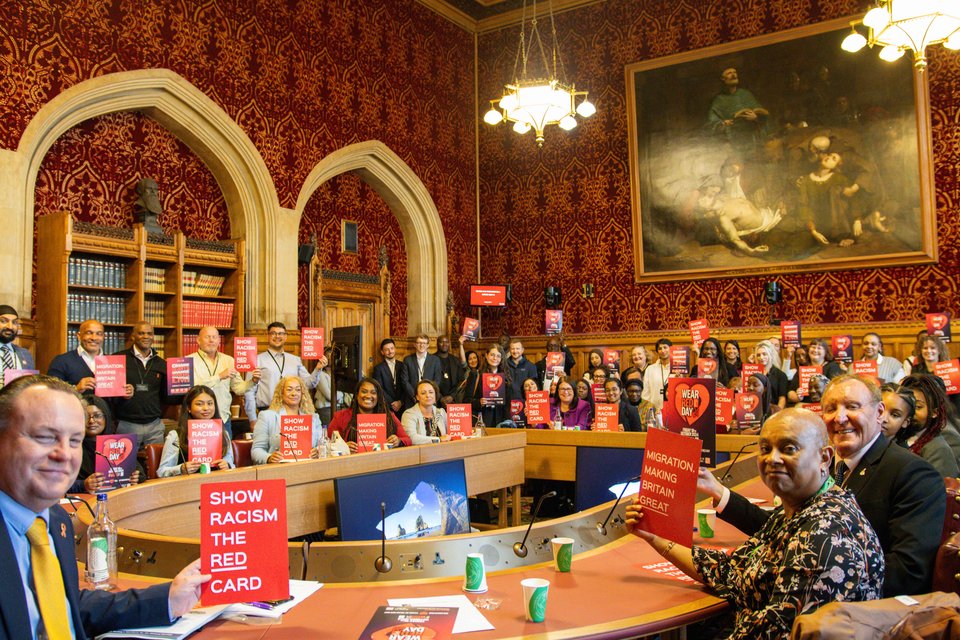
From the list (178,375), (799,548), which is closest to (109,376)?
(178,375)

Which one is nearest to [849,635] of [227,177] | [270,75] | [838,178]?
[227,177]

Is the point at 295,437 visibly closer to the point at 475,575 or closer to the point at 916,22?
the point at 475,575

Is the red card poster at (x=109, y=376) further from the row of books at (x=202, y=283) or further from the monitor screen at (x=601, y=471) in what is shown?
the monitor screen at (x=601, y=471)

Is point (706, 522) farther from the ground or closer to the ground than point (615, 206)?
closer to the ground

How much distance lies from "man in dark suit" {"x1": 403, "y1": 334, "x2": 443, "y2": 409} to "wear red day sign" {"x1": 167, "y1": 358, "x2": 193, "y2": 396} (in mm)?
3005

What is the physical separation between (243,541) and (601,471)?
2.97m

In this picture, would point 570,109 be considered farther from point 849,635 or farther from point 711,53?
point 849,635

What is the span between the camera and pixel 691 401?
10.8 ft

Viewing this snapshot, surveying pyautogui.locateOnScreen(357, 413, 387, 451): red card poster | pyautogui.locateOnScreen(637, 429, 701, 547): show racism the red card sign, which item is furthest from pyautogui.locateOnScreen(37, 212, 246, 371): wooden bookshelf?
pyautogui.locateOnScreen(637, 429, 701, 547): show racism the red card sign

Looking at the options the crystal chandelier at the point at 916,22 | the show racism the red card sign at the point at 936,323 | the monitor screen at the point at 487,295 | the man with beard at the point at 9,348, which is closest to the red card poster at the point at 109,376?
the man with beard at the point at 9,348

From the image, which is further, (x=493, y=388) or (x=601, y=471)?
(x=493, y=388)

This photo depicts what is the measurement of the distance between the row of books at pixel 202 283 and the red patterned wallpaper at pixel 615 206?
449 cm

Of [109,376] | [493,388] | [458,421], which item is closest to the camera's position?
[109,376]

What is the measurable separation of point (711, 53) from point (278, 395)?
23.9ft
